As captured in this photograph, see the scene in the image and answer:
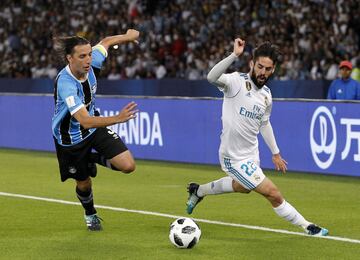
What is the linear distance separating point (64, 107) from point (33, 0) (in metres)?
26.6

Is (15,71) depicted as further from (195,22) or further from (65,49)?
(65,49)

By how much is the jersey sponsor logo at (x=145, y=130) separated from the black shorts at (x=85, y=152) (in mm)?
8816

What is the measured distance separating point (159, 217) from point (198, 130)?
7.20m

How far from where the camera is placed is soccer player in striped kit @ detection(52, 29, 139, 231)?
10.0 metres

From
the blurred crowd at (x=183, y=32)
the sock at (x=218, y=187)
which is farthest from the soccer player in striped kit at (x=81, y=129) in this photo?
the blurred crowd at (x=183, y=32)

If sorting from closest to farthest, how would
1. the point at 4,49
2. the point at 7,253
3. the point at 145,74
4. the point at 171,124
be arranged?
the point at 7,253 < the point at 171,124 < the point at 145,74 < the point at 4,49

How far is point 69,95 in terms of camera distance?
991cm

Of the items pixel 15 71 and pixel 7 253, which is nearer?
pixel 7 253

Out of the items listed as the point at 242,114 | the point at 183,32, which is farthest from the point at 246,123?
the point at 183,32

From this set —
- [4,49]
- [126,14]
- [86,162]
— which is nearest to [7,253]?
[86,162]

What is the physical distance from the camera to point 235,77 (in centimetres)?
1011

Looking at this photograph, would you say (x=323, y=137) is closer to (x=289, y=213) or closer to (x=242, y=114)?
(x=242, y=114)

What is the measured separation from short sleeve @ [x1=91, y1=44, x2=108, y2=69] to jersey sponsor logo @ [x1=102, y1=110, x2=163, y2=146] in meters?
8.43

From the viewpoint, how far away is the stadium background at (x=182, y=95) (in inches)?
468
